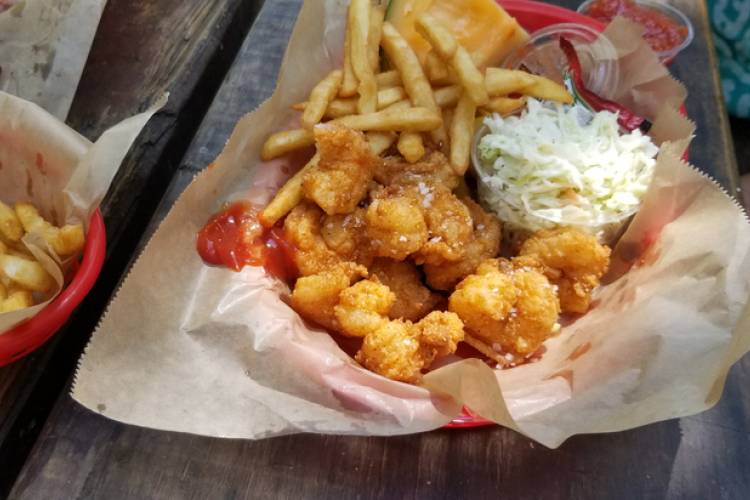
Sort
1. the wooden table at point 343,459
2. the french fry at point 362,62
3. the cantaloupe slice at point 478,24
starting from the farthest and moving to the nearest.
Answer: the cantaloupe slice at point 478,24 < the french fry at point 362,62 < the wooden table at point 343,459

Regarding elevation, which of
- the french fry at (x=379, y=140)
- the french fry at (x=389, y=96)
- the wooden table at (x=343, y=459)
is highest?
the french fry at (x=389, y=96)

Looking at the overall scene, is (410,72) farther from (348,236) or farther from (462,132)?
(348,236)

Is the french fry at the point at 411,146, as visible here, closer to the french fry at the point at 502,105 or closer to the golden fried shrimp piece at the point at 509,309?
the french fry at the point at 502,105

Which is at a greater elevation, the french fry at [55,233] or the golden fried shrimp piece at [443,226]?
the french fry at [55,233]

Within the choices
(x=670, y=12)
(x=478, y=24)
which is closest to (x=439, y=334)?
(x=478, y=24)

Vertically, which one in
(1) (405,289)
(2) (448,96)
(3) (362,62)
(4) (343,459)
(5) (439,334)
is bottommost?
(4) (343,459)

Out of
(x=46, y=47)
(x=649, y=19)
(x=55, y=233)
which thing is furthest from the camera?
(x=649, y=19)

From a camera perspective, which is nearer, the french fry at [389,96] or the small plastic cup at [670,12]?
the french fry at [389,96]

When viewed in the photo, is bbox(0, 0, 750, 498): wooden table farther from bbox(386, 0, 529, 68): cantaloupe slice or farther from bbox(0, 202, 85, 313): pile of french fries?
bbox(386, 0, 529, 68): cantaloupe slice

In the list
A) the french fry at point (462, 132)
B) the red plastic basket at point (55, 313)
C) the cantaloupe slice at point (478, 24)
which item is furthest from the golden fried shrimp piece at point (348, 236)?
the cantaloupe slice at point (478, 24)
